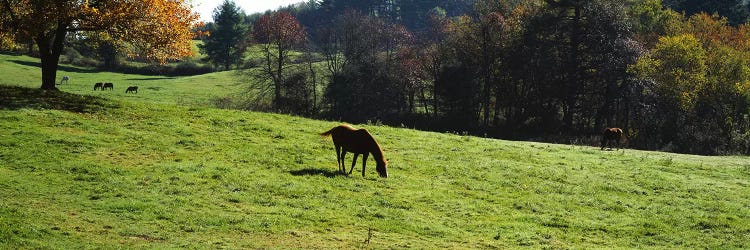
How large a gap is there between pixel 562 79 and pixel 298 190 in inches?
1991

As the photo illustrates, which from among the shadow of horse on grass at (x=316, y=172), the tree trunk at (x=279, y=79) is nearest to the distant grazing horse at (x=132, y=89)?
the tree trunk at (x=279, y=79)

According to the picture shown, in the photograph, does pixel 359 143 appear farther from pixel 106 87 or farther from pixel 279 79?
pixel 106 87

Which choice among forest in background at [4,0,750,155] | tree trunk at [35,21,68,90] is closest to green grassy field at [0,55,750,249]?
tree trunk at [35,21,68,90]

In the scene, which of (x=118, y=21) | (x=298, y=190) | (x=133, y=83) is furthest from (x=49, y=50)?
(x=133, y=83)

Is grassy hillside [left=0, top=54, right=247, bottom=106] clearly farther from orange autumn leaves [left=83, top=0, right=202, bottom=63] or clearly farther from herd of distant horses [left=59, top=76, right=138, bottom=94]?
orange autumn leaves [left=83, top=0, right=202, bottom=63]

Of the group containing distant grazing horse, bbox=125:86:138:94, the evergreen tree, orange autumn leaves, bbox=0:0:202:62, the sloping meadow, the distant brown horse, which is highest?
the evergreen tree

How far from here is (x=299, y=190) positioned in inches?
812

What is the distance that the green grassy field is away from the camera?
16062 millimetres

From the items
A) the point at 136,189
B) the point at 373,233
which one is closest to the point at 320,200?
the point at 373,233

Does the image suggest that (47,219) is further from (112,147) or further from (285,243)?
(112,147)

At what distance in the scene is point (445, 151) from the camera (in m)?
31.0

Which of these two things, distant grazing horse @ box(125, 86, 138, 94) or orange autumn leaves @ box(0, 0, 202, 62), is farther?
distant grazing horse @ box(125, 86, 138, 94)

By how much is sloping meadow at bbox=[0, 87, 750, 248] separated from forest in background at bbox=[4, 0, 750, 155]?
26.9 m

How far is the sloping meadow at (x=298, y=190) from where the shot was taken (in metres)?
16.1
